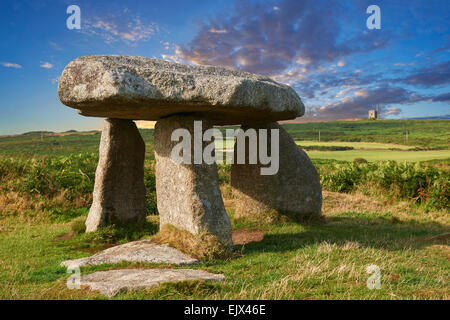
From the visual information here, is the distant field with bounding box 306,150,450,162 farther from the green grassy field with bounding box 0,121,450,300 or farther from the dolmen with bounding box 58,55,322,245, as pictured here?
the dolmen with bounding box 58,55,322,245

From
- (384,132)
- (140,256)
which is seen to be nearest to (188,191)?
(140,256)

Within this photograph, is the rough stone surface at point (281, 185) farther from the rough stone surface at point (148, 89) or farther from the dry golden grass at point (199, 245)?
the dry golden grass at point (199, 245)

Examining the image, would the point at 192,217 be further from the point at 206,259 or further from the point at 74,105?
the point at 74,105

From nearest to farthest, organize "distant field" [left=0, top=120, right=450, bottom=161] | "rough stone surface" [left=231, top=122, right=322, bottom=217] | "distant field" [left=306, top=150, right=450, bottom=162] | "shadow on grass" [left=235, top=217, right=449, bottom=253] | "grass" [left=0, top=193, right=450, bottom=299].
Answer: "grass" [left=0, top=193, right=450, bottom=299] < "shadow on grass" [left=235, top=217, right=449, bottom=253] < "rough stone surface" [left=231, top=122, right=322, bottom=217] < "distant field" [left=306, top=150, right=450, bottom=162] < "distant field" [left=0, top=120, right=450, bottom=161]

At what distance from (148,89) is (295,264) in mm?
3710

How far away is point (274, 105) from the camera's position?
695cm

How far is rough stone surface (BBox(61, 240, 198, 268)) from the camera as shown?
590 cm

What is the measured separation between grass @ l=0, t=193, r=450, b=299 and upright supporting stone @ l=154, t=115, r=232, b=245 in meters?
0.78

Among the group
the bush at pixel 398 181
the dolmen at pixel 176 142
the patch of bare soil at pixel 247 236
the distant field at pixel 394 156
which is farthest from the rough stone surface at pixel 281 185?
the distant field at pixel 394 156

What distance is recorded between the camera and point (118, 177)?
8.93m

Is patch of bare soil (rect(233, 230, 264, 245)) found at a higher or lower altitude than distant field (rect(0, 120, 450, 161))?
lower

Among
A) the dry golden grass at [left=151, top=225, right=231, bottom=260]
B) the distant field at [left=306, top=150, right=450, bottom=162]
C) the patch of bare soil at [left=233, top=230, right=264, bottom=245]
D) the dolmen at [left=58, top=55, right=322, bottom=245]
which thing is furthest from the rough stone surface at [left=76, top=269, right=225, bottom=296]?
the distant field at [left=306, top=150, right=450, bottom=162]
